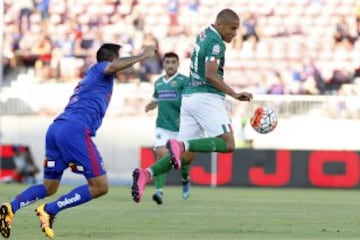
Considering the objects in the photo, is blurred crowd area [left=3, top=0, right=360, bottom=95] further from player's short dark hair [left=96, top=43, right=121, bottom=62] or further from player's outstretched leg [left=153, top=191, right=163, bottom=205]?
player's short dark hair [left=96, top=43, right=121, bottom=62]

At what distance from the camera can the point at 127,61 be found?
9344mm

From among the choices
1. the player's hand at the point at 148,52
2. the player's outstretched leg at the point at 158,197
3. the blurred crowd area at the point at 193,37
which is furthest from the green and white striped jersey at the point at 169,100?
the blurred crowd area at the point at 193,37

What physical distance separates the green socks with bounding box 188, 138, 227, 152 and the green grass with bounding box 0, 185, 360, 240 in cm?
82

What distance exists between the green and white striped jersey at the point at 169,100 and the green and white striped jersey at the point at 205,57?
4.80 m

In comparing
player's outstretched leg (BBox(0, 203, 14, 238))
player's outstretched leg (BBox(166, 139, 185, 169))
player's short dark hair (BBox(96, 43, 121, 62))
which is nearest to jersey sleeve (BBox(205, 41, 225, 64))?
player's outstretched leg (BBox(166, 139, 185, 169))

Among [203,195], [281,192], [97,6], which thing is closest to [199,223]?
[203,195]

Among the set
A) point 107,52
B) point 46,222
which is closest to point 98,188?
point 46,222

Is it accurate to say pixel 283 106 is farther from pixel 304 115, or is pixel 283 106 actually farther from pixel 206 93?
pixel 206 93

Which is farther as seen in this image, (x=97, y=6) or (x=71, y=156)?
(x=97, y=6)

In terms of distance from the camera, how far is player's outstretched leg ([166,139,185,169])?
11000 mm

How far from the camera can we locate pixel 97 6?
27984mm

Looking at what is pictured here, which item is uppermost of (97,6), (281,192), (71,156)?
(97,6)

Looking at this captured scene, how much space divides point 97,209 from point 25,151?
10.9m

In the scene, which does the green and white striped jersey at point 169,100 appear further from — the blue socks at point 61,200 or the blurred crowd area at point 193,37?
the blurred crowd area at point 193,37
